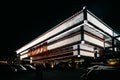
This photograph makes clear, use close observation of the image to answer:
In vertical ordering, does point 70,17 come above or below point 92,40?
above

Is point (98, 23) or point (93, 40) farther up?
point (98, 23)

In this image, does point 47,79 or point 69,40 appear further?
point 69,40

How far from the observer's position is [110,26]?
887 cm

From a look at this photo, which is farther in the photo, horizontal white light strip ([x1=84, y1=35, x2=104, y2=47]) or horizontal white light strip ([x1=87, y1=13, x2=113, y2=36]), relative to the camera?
horizontal white light strip ([x1=84, y1=35, x2=104, y2=47])

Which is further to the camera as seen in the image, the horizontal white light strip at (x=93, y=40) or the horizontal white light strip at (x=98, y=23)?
the horizontal white light strip at (x=93, y=40)

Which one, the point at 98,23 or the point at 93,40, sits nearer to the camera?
the point at 98,23

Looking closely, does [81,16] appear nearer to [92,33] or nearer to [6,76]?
[92,33]

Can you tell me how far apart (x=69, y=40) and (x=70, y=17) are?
3.73 m

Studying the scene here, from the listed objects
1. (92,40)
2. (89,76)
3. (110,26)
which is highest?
(110,26)

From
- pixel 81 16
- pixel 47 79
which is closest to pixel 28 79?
pixel 47 79

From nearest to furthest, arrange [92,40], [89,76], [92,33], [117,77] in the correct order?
[117,77] < [89,76] < [92,33] < [92,40]

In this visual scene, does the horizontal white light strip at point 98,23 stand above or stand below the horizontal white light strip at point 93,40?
above

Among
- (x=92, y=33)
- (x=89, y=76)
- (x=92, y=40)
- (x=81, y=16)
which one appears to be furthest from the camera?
(x=92, y=40)

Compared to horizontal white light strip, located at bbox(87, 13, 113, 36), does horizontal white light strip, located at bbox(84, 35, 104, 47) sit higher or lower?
lower
